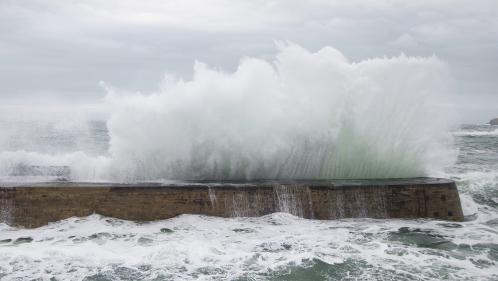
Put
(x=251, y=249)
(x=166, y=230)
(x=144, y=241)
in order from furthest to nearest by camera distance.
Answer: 1. (x=166, y=230)
2. (x=144, y=241)
3. (x=251, y=249)

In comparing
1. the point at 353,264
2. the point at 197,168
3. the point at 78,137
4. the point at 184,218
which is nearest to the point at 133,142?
the point at 197,168

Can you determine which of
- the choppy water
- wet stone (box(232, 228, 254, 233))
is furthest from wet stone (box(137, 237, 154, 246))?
wet stone (box(232, 228, 254, 233))

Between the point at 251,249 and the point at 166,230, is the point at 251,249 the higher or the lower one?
the lower one

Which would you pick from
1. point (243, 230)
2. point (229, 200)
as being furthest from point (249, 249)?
point (229, 200)

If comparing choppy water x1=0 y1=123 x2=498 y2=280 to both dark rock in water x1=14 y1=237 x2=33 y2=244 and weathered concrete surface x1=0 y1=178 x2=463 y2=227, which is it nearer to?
dark rock in water x1=14 y1=237 x2=33 y2=244

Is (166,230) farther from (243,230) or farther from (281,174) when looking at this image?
(281,174)

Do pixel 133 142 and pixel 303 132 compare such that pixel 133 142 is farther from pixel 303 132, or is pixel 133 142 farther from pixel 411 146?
pixel 411 146
